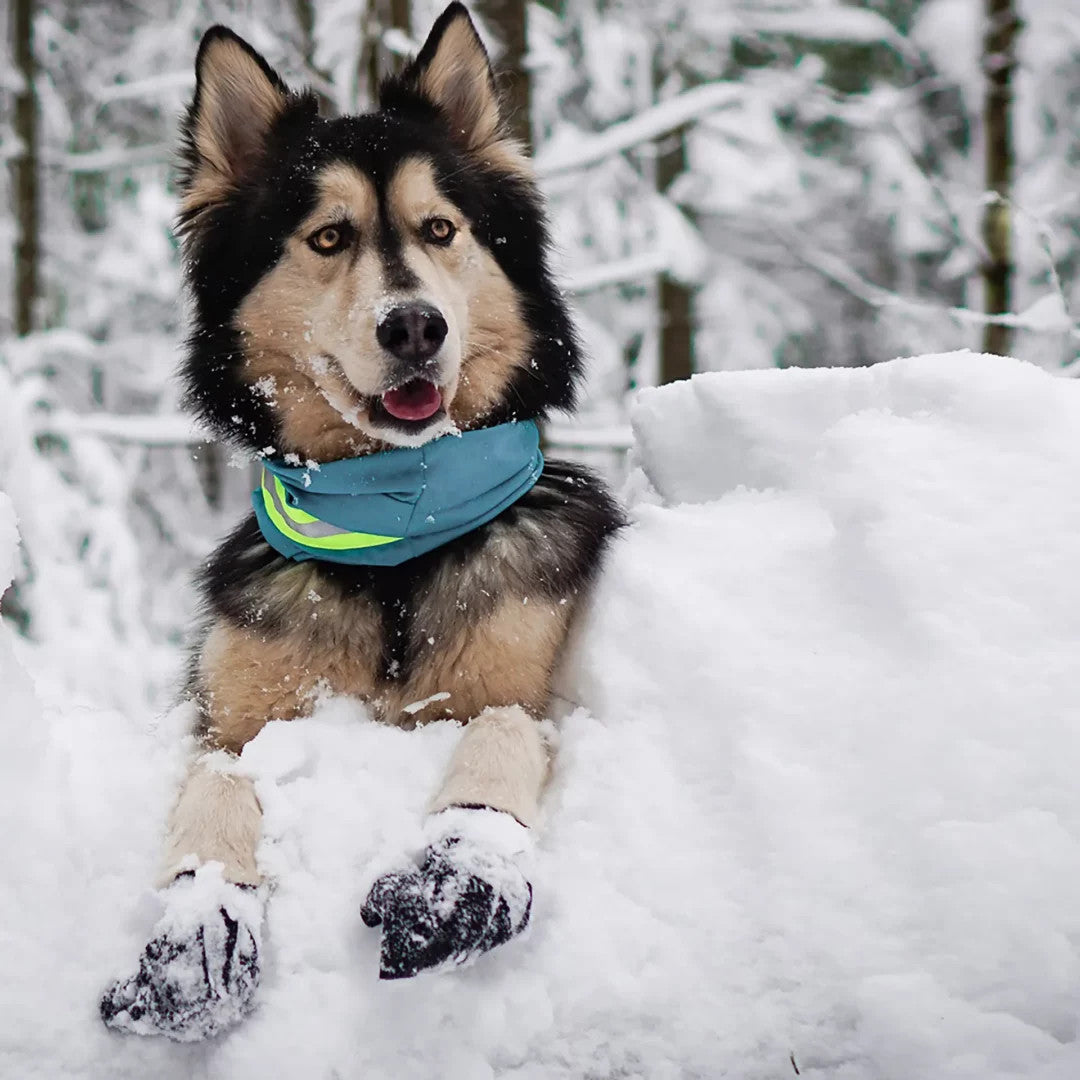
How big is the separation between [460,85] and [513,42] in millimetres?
2948

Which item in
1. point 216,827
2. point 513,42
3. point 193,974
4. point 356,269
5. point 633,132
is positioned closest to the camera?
point 193,974

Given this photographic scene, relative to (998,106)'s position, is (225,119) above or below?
above

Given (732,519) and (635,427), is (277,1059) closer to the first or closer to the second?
(732,519)

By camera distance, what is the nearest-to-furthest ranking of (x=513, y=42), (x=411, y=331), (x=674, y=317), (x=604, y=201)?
(x=411, y=331) → (x=513, y=42) → (x=674, y=317) → (x=604, y=201)

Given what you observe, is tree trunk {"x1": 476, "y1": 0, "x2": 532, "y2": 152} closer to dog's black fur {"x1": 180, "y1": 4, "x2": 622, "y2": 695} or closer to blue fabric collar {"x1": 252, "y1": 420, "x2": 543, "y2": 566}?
dog's black fur {"x1": 180, "y1": 4, "x2": 622, "y2": 695}

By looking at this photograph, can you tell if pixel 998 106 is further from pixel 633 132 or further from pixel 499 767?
pixel 499 767

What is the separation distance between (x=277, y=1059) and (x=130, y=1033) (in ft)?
0.86

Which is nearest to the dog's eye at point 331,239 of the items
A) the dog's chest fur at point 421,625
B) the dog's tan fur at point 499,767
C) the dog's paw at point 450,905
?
the dog's chest fur at point 421,625

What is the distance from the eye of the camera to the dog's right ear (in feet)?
8.96

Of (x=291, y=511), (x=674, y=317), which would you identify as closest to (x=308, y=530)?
(x=291, y=511)

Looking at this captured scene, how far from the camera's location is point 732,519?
2.42 m

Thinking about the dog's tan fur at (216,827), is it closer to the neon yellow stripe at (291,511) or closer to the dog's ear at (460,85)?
the neon yellow stripe at (291,511)

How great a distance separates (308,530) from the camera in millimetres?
2432

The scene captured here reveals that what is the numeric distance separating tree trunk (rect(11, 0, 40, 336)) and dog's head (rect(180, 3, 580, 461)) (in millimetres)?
7054
